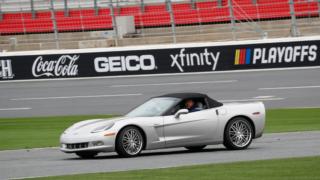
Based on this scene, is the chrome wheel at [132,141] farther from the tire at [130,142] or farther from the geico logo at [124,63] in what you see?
the geico logo at [124,63]

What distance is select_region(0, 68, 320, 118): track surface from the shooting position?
2625 cm

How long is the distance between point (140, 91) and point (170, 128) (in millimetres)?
14951

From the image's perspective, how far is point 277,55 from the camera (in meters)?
31.8

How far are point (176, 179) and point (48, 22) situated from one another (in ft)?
89.0

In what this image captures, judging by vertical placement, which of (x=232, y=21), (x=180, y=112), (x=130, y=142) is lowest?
(x=130, y=142)

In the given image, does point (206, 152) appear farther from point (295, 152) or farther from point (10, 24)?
point (10, 24)

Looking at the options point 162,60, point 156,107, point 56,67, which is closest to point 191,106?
point 156,107

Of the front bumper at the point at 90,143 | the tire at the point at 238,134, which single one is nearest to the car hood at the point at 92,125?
the front bumper at the point at 90,143

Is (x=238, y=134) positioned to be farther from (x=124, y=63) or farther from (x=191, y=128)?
(x=124, y=63)

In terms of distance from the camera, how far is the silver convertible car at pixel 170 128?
14.3m

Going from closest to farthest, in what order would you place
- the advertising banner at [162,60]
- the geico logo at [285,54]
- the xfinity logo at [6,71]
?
1. the geico logo at [285,54]
2. the advertising banner at [162,60]
3. the xfinity logo at [6,71]

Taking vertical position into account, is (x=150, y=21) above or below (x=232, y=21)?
above

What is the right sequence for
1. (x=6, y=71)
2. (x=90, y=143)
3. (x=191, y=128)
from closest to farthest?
(x=90, y=143) < (x=191, y=128) < (x=6, y=71)

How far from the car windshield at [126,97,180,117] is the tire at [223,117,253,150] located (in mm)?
1060
